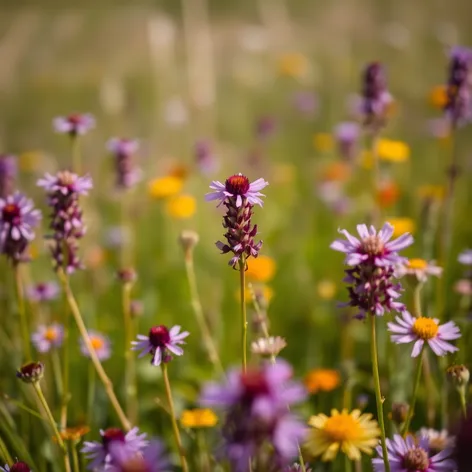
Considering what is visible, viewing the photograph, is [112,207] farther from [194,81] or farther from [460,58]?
[460,58]

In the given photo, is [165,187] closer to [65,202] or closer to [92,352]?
[65,202]

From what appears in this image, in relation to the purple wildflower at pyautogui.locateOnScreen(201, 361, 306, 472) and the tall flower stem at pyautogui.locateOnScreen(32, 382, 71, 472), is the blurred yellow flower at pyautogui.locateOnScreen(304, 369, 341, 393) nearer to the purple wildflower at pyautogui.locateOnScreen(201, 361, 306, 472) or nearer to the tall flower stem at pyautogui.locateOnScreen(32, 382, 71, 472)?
the tall flower stem at pyautogui.locateOnScreen(32, 382, 71, 472)

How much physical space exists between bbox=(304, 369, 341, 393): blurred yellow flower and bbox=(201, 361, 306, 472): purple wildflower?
4.27 feet

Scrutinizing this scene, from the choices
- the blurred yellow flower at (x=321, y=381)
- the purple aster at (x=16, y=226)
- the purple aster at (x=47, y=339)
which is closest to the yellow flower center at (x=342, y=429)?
the blurred yellow flower at (x=321, y=381)

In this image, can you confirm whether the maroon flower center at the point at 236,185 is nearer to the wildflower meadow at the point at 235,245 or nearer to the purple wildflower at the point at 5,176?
the wildflower meadow at the point at 235,245

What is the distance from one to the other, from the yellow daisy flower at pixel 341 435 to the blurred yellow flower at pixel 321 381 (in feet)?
2.06

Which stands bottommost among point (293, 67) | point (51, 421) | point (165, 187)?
point (51, 421)

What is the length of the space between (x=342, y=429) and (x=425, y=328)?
0.30 meters

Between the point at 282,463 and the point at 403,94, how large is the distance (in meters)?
5.27

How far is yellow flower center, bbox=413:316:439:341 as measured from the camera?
4.49ft

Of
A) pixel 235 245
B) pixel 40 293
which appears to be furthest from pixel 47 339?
pixel 235 245

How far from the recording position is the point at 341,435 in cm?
137

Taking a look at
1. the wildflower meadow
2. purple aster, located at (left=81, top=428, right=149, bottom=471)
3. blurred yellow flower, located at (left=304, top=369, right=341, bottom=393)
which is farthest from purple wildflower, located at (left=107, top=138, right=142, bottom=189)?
purple aster, located at (left=81, top=428, right=149, bottom=471)

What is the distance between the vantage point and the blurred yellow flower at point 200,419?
172 centimetres
